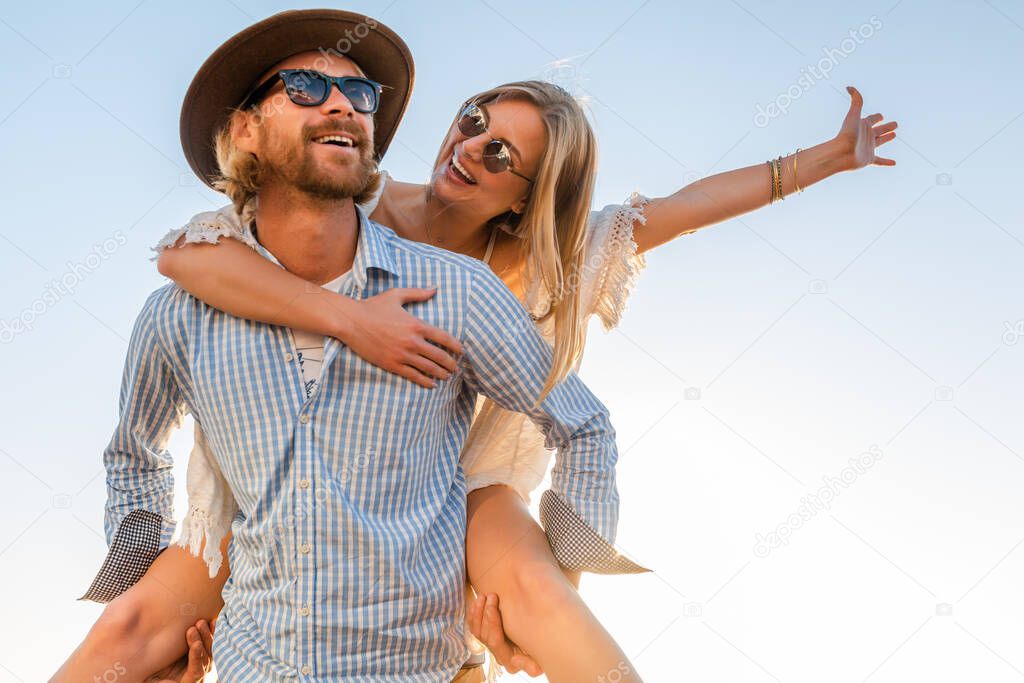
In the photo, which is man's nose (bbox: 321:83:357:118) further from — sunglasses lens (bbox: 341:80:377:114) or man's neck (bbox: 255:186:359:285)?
man's neck (bbox: 255:186:359:285)

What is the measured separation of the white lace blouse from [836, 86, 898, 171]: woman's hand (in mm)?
782

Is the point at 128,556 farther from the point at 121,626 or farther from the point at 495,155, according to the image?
the point at 495,155

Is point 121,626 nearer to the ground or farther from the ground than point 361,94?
nearer to the ground

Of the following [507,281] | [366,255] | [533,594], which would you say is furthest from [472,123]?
[533,594]

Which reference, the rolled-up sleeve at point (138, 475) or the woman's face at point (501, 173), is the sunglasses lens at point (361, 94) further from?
the woman's face at point (501, 173)

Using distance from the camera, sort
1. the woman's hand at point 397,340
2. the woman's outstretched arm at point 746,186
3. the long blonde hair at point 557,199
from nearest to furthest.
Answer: the woman's hand at point 397,340, the long blonde hair at point 557,199, the woman's outstretched arm at point 746,186

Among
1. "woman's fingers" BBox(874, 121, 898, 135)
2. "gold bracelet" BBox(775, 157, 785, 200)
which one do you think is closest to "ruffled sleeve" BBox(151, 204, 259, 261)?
"gold bracelet" BBox(775, 157, 785, 200)

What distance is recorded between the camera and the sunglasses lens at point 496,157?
11.4 feet

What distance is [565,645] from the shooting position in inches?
95.8

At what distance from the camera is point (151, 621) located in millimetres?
2748

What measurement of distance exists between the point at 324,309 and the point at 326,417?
0.85 feet

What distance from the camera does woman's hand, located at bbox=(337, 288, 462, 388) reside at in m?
2.50

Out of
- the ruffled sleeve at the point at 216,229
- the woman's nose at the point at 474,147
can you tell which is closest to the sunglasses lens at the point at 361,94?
the ruffled sleeve at the point at 216,229

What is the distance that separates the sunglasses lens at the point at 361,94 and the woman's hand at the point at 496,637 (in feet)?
4.12
